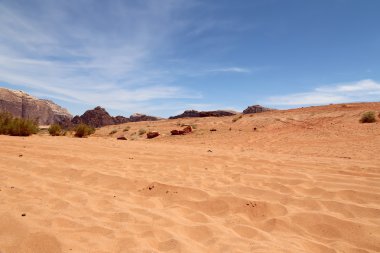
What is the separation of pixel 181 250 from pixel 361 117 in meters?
16.9

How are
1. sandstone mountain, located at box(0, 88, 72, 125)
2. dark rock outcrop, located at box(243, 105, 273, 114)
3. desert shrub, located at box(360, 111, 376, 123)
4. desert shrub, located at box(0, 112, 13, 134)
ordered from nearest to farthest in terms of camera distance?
desert shrub, located at box(0, 112, 13, 134), desert shrub, located at box(360, 111, 376, 123), dark rock outcrop, located at box(243, 105, 273, 114), sandstone mountain, located at box(0, 88, 72, 125)

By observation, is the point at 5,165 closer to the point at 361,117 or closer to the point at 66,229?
the point at 66,229

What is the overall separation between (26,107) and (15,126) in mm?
38402

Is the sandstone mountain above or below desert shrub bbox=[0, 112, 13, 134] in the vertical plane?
above

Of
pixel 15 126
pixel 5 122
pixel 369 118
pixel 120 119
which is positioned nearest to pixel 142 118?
pixel 120 119

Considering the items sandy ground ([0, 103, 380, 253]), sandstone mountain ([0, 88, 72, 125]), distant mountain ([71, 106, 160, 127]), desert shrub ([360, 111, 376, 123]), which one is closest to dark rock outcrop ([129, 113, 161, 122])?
distant mountain ([71, 106, 160, 127])

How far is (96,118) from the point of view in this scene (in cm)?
4188

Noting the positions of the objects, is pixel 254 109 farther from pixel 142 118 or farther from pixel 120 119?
pixel 120 119

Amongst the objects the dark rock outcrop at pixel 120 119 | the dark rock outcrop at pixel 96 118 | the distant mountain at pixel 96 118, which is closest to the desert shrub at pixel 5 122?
the distant mountain at pixel 96 118

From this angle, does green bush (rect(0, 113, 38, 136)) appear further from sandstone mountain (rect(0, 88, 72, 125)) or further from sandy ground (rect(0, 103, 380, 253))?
sandstone mountain (rect(0, 88, 72, 125))

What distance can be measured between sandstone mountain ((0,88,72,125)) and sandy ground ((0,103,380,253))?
36422 millimetres

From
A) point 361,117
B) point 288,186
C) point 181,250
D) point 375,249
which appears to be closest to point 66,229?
point 181,250

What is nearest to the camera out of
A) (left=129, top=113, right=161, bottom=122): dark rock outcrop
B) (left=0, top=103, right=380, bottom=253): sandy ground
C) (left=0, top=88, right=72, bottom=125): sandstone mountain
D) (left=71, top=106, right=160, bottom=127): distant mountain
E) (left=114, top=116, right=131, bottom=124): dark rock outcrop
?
(left=0, top=103, right=380, bottom=253): sandy ground

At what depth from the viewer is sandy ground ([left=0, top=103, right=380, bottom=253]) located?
2.98 metres
